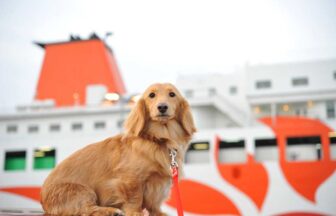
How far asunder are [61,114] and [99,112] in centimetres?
189

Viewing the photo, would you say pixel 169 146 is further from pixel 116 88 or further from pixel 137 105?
pixel 116 88

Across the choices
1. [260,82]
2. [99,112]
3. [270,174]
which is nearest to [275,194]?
[270,174]

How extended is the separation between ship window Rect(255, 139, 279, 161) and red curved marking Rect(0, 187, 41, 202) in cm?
947

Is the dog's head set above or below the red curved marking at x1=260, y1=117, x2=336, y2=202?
above

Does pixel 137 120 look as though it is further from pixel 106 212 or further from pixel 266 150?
pixel 266 150

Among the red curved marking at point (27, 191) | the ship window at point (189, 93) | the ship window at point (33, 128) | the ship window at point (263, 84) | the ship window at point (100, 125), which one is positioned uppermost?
the ship window at point (263, 84)

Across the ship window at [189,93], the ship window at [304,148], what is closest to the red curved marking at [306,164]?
the ship window at [304,148]

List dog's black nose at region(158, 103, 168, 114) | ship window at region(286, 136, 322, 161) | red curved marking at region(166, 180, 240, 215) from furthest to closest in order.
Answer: ship window at region(286, 136, 322, 161) < red curved marking at region(166, 180, 240, 215) < dog's black nose at region(158, 103, 168, 114)

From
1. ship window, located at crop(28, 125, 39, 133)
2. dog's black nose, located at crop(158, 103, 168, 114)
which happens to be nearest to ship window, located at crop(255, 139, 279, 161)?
ship window, located at crop(28, 125, 39, 133)

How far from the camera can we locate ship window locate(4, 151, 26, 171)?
17.0 meters

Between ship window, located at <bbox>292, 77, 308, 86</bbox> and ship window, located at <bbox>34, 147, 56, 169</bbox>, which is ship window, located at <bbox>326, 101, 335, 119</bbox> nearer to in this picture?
ship window, located at <bbox>292, 77, 308, 86</bbox>

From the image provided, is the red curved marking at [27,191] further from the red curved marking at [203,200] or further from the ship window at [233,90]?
the ship window at [233,90]

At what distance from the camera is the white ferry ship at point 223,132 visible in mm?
14070

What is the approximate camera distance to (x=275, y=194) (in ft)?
46.0
